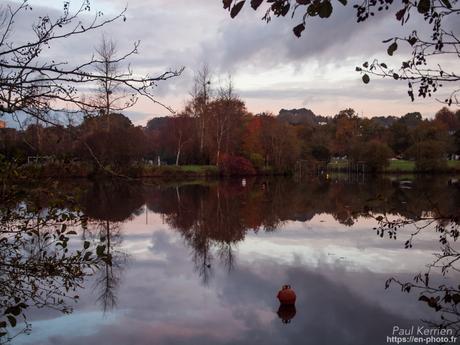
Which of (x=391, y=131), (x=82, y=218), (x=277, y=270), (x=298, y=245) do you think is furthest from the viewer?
(x=391, y=131)

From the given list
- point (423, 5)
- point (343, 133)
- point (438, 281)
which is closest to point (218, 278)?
point (438, 281)

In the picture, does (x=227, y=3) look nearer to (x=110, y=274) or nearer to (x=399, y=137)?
(x=110, y=274)

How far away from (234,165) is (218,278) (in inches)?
1673

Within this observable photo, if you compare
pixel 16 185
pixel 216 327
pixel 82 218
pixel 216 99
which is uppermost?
pixel 216 99

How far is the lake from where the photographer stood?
427cm

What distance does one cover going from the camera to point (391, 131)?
80.5 metres

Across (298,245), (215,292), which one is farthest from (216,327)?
(298,245)

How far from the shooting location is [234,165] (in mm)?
53000

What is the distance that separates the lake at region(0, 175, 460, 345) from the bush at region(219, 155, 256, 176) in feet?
111

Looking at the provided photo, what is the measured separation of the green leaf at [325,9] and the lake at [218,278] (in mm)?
1959

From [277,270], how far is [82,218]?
24.1 ft

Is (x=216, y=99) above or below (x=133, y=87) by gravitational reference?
above

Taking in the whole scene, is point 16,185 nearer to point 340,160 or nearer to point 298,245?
point 298,245

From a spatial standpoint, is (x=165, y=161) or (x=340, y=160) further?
(x=340, y=160)
